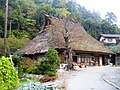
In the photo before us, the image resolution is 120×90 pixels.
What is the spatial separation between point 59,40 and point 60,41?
7.4 inches

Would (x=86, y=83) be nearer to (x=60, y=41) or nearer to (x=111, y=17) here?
(x=60, y=41)

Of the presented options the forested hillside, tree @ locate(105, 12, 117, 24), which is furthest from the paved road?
tree @ locate(105, 12, 117, 24)

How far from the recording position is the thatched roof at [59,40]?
35344 millimetres

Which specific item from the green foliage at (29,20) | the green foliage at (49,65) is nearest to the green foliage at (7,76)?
the green foliage at (49,65)

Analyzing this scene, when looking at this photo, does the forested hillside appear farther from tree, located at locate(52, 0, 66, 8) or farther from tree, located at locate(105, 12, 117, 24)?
tree, located at locate(105, 12, 117, 24)

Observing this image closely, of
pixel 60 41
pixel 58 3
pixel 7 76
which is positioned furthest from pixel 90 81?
pixel 58 3

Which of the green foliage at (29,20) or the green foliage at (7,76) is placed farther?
the green foliage at (29,20)

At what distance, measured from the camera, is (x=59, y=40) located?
35.5 m

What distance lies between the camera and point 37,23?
189 ft

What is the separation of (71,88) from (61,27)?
23592 millimetres

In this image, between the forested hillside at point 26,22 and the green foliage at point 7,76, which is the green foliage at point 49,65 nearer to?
the green foliage at point 7,76

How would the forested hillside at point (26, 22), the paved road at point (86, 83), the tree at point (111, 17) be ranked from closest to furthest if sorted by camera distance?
1. the paved road at point (86, 83)
2. the forested hillside at point (26, 22)
3. the tree at point (111, 17)

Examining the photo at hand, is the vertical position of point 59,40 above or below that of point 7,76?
above

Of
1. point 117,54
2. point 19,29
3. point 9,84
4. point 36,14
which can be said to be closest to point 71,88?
point 9,84
